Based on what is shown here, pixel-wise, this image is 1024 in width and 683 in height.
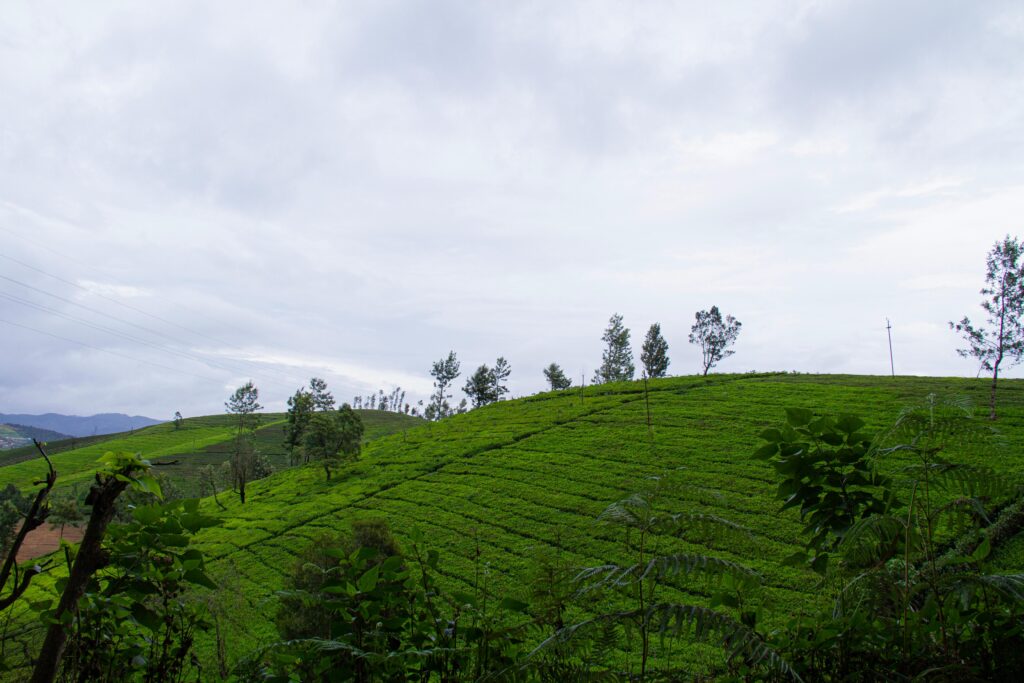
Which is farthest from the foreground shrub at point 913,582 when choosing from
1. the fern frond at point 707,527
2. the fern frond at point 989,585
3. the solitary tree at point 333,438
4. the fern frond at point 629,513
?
the solitary tree at point 333,438

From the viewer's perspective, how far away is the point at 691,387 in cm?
3544

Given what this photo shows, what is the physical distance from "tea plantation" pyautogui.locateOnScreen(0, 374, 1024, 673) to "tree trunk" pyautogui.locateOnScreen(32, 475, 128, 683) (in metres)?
9.33

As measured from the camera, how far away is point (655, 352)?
63.0m

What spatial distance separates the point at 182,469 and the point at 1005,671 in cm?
7852

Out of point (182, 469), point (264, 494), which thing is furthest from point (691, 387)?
point (182, 469)

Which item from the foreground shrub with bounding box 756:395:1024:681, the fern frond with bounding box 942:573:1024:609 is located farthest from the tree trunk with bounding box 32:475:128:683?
the fern frond with bounding box 942:573:1024:609

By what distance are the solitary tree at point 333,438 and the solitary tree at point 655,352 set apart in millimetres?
38618

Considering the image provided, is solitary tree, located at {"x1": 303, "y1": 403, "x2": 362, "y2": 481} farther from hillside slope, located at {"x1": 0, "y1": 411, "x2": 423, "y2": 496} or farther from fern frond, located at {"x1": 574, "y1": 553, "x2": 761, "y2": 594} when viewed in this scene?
fern frond, located at {"x1": 574, "y1": 553, "x2": 761, "y2": 594}

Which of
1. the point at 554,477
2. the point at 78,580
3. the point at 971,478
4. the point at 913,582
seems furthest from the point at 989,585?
the point at 554,477

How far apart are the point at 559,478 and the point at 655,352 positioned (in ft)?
143

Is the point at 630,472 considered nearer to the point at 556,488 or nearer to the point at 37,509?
the point at 556,488

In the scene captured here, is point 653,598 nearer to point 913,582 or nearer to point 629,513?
point 629,513

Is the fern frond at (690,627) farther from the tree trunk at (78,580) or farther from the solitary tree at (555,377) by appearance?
the solitary tree at (555,377)

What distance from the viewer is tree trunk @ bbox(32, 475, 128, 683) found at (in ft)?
4.67
